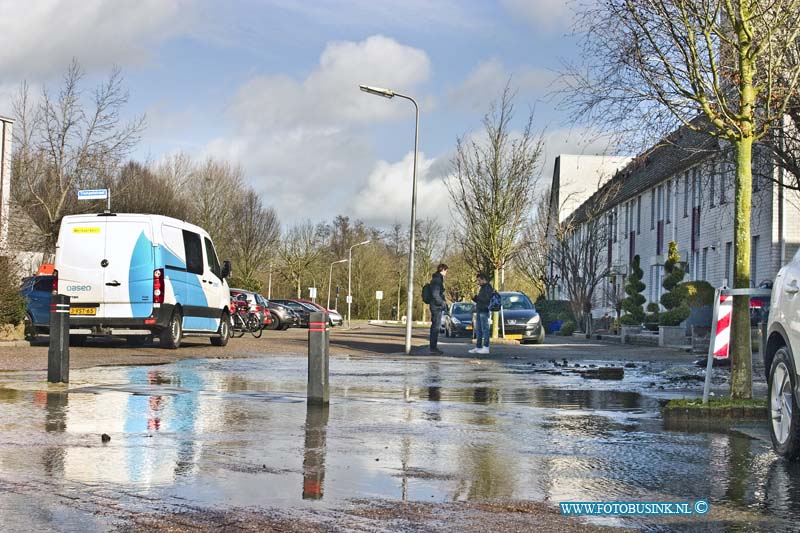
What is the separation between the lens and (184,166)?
223ft

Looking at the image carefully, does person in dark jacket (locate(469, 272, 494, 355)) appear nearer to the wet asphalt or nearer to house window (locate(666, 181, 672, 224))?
the wet asphalt

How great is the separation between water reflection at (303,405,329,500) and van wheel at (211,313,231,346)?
575 inches

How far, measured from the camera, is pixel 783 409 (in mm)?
7715

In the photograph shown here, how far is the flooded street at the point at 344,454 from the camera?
224 inches

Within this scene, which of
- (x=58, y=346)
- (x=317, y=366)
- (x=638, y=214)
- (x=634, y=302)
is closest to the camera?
(x=317, y=366)

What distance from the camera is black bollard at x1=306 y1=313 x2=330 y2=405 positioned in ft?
34.9

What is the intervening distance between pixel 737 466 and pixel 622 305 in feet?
109

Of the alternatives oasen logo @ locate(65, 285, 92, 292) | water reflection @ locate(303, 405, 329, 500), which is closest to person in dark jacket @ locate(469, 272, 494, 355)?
oasen logo @ locate(65, 285, 92, 292)

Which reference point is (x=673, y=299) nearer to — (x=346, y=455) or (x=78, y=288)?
(x=78, y=288)

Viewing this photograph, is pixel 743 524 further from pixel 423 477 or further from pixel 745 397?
pixel 745 397

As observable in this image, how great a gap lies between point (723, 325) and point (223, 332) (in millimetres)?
16198

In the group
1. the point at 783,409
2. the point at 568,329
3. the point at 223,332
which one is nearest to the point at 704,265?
the point at 568,329

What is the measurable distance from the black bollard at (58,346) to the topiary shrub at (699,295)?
21155mm

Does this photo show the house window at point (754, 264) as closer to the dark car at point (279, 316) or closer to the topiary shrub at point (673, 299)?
the topiary shrub at point (673, 299)
